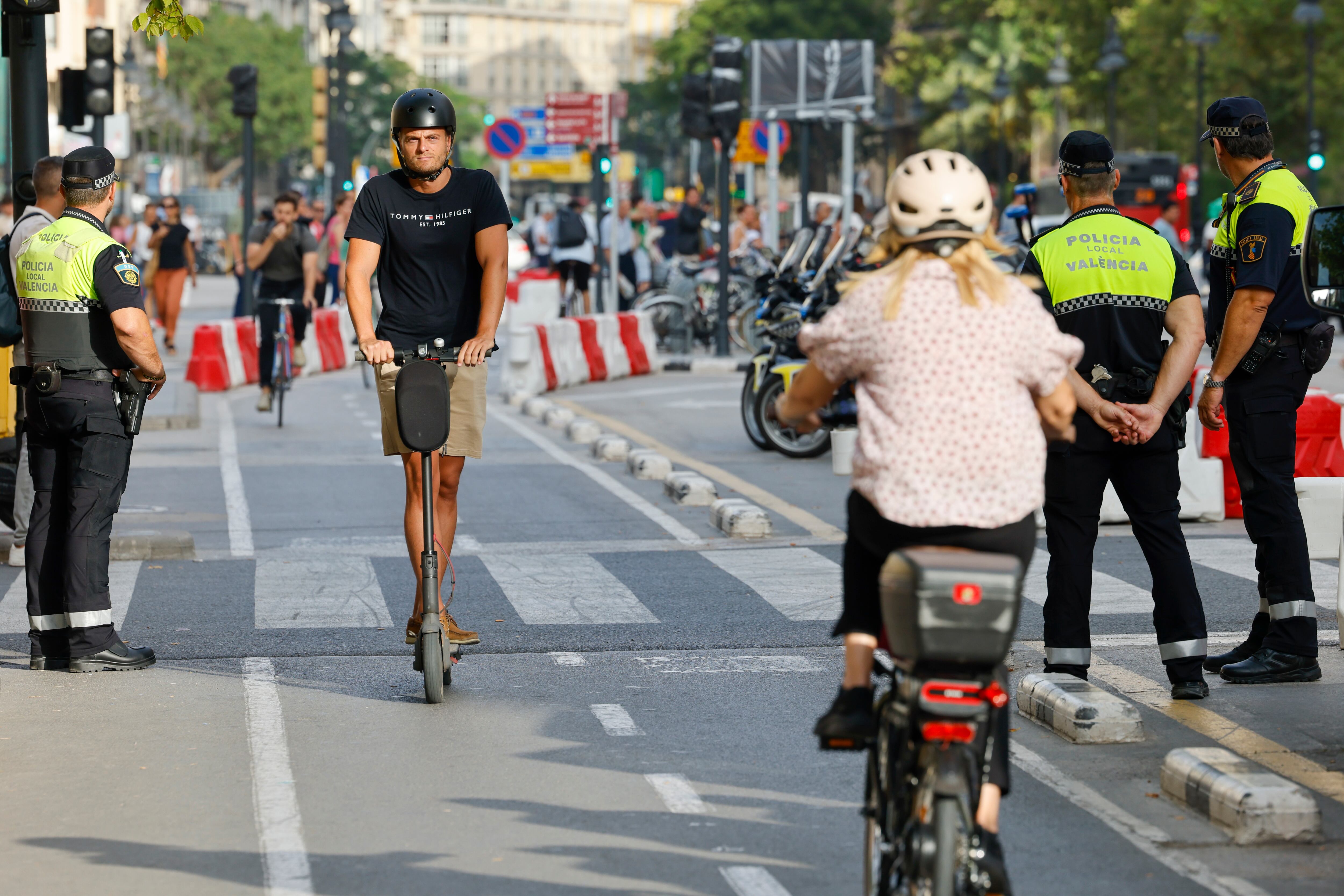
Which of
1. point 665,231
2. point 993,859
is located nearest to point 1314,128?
point 665,231

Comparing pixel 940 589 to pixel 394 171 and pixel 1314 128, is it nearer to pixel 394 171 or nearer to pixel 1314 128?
pixel 394 171

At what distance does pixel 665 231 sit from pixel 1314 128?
21.4 meters

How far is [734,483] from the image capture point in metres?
13.6

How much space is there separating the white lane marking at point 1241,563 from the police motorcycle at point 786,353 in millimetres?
4044

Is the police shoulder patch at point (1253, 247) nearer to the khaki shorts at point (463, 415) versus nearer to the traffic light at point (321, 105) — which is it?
the khaki shorts at point (463, 415)

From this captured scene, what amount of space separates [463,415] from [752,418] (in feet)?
26.8

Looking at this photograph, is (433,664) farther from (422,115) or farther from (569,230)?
(569,230)

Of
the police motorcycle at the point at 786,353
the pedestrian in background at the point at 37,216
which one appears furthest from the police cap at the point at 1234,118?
the police motorcycle at the point at 786,353

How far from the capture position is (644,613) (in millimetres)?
8648

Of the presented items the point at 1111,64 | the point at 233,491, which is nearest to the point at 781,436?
the point at 233,491

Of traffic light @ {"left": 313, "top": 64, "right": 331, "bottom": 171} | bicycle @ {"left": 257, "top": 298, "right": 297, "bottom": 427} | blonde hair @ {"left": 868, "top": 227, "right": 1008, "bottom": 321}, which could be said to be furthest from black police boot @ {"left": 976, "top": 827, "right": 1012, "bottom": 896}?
traffic light @ {"left": 313, "top": 64, "right": 331, "bottom": 171}

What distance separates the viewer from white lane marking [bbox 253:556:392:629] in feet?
27.9

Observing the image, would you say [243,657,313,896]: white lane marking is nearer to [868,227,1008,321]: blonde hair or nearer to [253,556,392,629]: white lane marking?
[253,556,392,629]: white lane marking

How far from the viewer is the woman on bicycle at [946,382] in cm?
412
